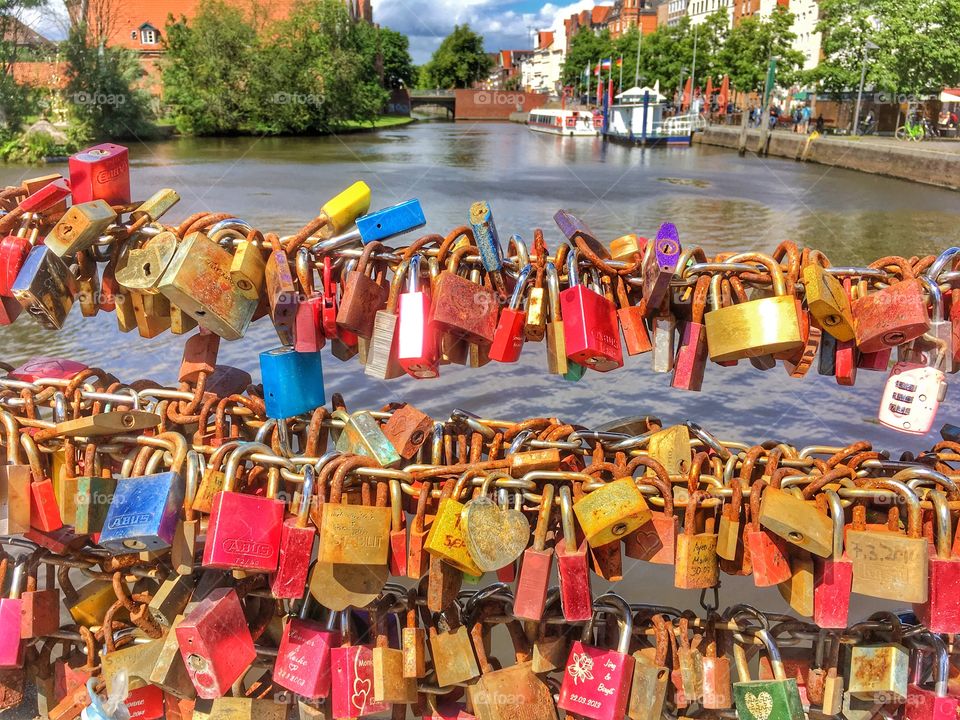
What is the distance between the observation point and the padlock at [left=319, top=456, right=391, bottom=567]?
4.50ft

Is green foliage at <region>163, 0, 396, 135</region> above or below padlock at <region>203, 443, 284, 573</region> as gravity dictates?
above

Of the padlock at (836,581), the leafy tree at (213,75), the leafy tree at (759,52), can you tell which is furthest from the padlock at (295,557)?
the leafy tree at (759,52)

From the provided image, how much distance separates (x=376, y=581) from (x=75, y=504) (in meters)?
Answer: 0.64

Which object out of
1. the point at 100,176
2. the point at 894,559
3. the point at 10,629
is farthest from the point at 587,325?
the point at 10,629

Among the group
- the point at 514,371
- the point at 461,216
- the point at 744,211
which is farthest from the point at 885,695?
the point at 744,211

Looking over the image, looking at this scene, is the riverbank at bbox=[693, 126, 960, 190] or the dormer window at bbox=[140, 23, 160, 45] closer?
the riverbank at bbox=[693, 126, 960, 190]

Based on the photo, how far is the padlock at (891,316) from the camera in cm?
132

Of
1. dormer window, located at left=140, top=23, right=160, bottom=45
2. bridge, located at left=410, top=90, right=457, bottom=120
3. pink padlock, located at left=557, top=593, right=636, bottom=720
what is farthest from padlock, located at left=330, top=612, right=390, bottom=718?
bridge, located at left=410, top=90, right=457, bottom=120

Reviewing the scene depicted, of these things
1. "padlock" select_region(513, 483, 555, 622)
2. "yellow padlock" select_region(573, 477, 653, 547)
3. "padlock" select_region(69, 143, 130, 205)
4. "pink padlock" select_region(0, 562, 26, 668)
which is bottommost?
"pink padlock" select_region(0, 562, 26, 668)

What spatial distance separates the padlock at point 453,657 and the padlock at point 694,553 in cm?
46

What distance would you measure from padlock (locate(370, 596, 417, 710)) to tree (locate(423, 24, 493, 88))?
87.9m

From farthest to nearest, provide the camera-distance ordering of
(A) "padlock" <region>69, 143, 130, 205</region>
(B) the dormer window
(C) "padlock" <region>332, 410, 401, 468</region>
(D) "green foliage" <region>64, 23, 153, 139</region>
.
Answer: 1. (B) the dormer window
2. (D) "green foliage" <region>64, 23, 153, 139</region>
3. (A) "padlock" <region>69, 143, 130, 205</region>
4. (C) "padlock" <region>332, 410, 401, 468</region>

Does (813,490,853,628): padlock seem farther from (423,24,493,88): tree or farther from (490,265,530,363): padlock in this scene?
(423,24,493,88): tree

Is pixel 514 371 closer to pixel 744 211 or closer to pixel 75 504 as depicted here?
pixel 75 504
